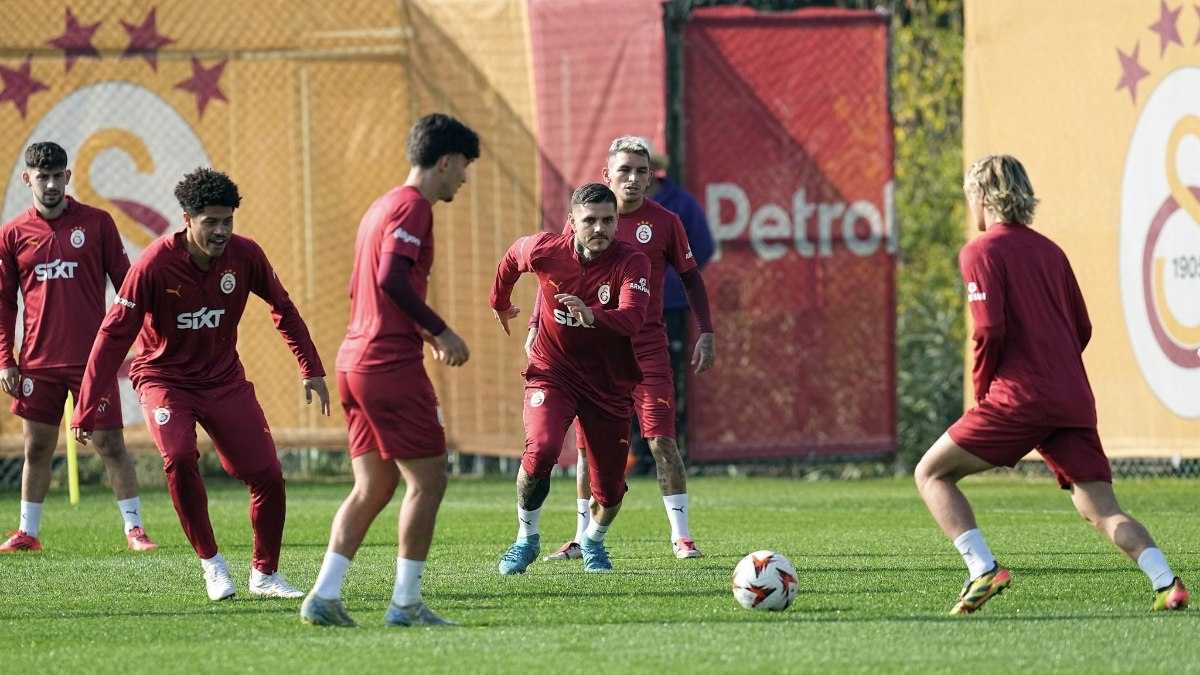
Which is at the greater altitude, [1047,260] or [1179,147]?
[1179,147]

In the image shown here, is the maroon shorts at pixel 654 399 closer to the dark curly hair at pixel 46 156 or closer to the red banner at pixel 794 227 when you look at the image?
the dark curly hair at pixel 46 156

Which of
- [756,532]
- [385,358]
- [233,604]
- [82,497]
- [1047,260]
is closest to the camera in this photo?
[385,358]

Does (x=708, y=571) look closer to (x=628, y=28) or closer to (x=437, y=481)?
(x=437, y=481)

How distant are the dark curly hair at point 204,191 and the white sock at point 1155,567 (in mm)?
3807

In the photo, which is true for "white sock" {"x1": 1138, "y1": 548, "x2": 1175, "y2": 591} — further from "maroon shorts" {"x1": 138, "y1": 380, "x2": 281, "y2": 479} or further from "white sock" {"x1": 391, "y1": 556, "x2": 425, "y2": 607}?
"maroon shorts" {"x1": 138, "y1": 380, "x2": 281, "y2": 479}

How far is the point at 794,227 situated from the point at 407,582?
9494mm

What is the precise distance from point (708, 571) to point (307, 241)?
7.70m

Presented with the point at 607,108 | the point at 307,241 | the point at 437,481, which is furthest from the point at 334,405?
the point at 437,481

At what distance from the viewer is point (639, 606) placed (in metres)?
7.50

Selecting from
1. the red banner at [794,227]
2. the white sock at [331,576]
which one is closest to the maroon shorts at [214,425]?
the white sock at [331,576]

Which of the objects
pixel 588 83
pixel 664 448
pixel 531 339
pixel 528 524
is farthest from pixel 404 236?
pixel 588 83

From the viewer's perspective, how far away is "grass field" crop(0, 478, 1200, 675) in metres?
6.09

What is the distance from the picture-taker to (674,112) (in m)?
15.6

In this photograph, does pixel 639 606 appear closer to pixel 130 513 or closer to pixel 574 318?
pixel 574 318
